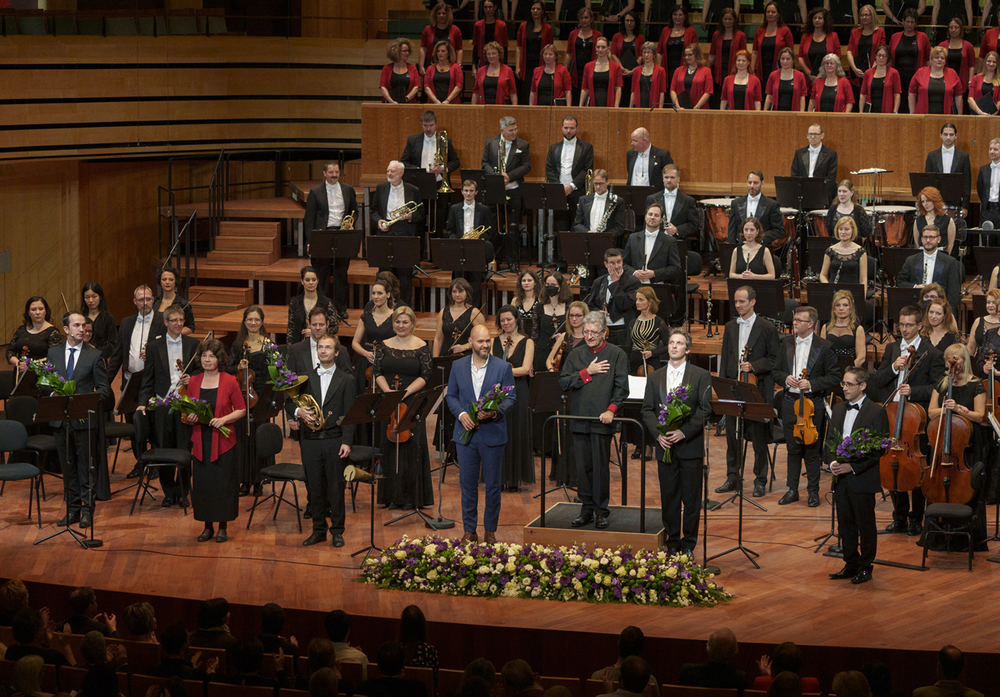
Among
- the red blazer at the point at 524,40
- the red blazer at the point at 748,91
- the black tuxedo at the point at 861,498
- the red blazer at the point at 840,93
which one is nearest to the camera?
the black tuxedo at the point at 861,498

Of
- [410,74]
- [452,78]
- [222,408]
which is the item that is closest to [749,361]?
[222,408]

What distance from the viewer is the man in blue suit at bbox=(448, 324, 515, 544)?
6.98 meters

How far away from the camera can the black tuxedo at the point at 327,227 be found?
10664 millimetres

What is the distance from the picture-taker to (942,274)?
920 cm

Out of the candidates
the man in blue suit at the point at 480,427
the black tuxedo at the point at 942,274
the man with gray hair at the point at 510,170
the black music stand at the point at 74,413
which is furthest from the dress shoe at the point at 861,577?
the man with gray hair at the point at 510,170

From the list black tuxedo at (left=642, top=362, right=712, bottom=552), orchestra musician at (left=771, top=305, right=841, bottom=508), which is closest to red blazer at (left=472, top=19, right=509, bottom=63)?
orchestra musician at (left=771, top=305, right=841, bottom=508)

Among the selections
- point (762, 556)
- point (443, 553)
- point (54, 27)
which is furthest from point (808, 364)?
point (54, 27)

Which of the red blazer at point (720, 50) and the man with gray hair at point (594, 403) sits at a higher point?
the red blazer at point (720, 50)

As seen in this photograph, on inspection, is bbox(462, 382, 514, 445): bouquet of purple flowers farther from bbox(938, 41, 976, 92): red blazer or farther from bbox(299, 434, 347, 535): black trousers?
bbox(938, 41, 976, 92): red blazer

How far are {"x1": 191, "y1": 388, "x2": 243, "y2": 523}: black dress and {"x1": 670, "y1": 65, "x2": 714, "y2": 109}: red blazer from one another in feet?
21.4

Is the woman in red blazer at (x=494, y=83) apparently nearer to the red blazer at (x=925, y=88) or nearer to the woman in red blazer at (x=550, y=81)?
the woman in red blazer at (x=550, y=81)

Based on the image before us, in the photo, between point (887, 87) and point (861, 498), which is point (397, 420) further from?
point (887, 87)

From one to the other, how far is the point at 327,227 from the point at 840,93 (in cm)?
495

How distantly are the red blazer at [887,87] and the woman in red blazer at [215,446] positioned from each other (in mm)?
7204
